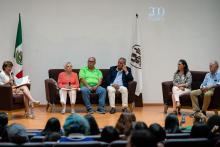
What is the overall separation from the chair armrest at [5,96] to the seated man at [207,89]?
144 inches

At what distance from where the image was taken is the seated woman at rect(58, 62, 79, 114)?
9531 millimetres

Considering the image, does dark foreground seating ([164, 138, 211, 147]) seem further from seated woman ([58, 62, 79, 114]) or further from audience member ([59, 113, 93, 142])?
seated woman ([58, 62, 79, 114])

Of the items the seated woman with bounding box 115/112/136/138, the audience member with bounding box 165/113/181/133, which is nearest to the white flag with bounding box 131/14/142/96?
the audience member with bounding box 165/113/181/133

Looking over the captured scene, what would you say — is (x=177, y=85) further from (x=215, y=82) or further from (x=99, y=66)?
(x=99, y=66)

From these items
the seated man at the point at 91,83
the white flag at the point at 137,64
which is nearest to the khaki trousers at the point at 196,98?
→ the white flag at the point at 137,64

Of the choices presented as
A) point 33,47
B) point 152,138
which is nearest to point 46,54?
point 33,47

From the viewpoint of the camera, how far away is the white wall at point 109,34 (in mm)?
10672

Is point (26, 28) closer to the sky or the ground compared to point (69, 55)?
closer to the sky

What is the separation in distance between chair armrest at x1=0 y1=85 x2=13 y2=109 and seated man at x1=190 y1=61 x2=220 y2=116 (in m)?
3.67

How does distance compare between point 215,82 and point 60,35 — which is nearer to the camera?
point 215,82

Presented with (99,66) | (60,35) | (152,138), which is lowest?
(152,138)

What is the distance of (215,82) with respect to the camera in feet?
30.4

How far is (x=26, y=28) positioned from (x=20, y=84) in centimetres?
212

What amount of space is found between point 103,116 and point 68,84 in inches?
47.9
